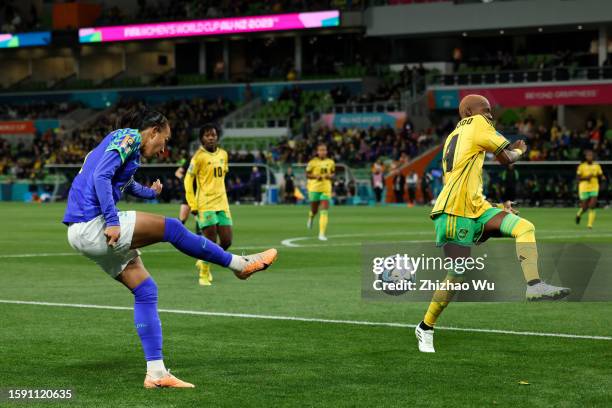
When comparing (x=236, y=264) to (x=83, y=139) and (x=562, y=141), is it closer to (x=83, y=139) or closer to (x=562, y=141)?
(x=562, y=141)

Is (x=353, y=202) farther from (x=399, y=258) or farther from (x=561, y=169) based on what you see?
(x=399, y=258)

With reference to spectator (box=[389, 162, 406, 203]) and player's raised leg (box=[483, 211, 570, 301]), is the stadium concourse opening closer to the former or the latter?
player's raised leg (box=[483, 211, 570, 301])

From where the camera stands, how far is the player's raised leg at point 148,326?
8.55m

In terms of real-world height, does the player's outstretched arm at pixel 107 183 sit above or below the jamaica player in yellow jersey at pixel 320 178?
above

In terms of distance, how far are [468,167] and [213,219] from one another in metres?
7.87

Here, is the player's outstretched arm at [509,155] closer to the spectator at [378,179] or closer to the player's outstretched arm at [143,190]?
the player's outstretched arm at [143,190]

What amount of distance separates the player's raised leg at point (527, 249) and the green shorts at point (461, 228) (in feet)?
0.21

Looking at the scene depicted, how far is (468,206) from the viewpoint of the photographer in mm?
10352

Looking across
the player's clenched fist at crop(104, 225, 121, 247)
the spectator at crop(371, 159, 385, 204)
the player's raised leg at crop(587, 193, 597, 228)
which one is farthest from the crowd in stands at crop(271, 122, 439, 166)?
the player's clenched fist at crop(104, 225, 121, 247)

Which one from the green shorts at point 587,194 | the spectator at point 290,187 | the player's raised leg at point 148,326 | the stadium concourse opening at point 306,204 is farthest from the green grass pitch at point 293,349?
the spectator at point 290,187

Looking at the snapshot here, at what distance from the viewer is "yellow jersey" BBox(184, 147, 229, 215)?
17797 mm

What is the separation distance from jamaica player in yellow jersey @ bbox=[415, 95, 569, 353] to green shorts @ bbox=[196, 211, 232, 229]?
25.1ft

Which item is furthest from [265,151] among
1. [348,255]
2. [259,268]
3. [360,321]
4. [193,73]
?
[259,268]

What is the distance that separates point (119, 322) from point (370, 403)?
512cm
